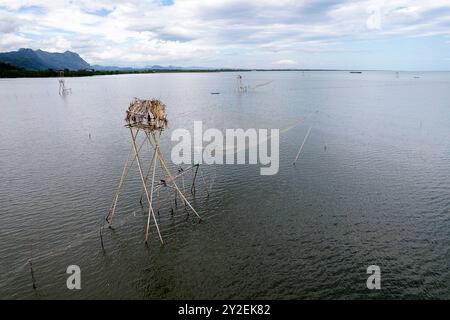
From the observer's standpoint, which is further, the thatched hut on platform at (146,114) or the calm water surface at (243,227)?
the thatched hut on platform at (146,114)

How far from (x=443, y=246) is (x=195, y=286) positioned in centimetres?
1650

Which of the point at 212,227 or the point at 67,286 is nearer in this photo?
the point at 67,286

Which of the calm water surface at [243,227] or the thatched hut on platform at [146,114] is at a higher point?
the thatched hut on platform at [146,114]

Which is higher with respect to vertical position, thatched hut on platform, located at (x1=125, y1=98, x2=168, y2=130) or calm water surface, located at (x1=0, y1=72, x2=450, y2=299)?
thatched hut on platform, located at (x1=125, y1=98, x2=168, y2=130)

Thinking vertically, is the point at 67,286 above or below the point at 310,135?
below

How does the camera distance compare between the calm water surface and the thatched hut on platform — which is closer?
the calm water surface

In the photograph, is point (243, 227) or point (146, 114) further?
point (243, 227)

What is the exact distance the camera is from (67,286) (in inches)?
701

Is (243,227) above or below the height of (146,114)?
below
